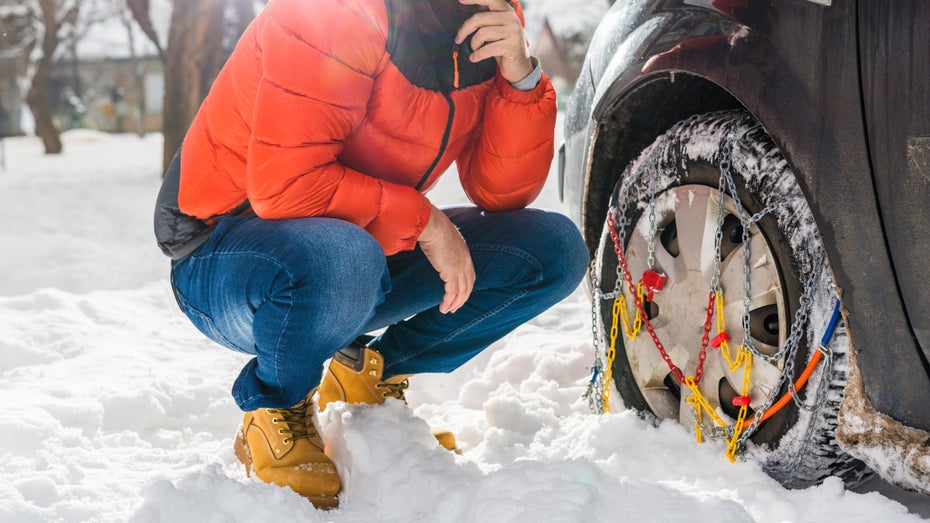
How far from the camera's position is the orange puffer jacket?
171 cm

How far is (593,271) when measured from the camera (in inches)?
91.1

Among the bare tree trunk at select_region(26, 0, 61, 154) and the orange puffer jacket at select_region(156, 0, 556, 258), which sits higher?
the orange puffer jacket at select_region(156, 0, 556, 258)

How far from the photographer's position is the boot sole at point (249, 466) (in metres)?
1.91

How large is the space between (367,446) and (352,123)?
0.70m

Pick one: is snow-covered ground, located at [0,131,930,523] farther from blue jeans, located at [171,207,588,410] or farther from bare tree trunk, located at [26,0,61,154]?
bare tree trunk, located at [26,0,61,154]

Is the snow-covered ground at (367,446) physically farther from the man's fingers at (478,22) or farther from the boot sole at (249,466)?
the man's fingers at (478,22)

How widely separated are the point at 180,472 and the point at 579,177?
1174 mm

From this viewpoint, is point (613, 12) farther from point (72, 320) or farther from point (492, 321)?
point (72, 320)

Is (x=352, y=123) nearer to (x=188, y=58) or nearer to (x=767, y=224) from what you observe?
(x=767, y=224)

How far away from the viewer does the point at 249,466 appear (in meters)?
2.06

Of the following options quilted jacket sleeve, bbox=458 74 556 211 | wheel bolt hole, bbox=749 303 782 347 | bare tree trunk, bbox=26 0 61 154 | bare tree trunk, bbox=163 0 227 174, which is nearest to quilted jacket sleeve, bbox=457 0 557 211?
quilted jacket sleeve, bbox=458 74 556 211

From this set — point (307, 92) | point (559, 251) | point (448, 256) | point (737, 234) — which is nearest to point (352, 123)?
point (307, 92)

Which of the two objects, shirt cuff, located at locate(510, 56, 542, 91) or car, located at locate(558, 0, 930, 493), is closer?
car, located at locate(558, 0, 930, 493)

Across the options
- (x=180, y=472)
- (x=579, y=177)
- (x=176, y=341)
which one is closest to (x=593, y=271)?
(x=579, y=177)
